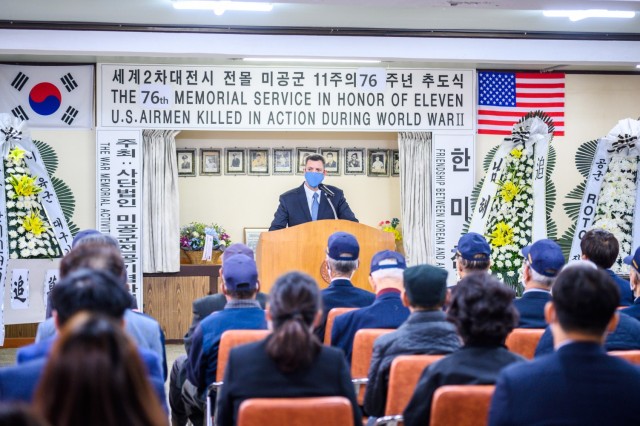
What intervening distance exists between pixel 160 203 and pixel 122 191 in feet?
1.36

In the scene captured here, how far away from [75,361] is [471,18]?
22.7 ft

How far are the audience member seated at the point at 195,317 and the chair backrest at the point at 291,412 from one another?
1699mm

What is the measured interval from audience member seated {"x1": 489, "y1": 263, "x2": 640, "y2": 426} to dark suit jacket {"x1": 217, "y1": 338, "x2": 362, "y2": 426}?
23.8 inches

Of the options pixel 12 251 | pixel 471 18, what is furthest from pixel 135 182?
pixel 471 18

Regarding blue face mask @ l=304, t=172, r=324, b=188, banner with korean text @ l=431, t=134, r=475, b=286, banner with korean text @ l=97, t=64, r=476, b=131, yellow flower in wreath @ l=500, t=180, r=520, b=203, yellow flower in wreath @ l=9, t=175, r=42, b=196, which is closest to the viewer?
blue face mask @ l=304, t=172, r=324, b=188

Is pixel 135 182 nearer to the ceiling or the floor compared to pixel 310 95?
nearer to the floor

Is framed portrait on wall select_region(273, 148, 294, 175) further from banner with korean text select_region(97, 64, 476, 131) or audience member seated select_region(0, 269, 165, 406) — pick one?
audience member seated select_region(0, 269, 165, 406)

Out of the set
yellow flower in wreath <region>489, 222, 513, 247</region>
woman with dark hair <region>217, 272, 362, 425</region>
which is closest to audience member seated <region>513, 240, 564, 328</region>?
woman with dark hair <region>217, 272, 362, 425</region>

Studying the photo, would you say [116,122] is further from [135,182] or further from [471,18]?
[471,18]

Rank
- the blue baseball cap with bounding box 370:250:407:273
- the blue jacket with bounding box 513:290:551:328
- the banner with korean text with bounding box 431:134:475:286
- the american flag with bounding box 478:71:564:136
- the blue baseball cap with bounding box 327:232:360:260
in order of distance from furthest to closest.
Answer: the american flag with bounding box 478:71:564:136, the banner with korean text with bounding box 431:134:475:286, the blue baseball cap with bounding box 327:232:360:260, the blue baseball cap with bounding box 370:250:407:273, the blue jacket with bounding box 513:290:551:328

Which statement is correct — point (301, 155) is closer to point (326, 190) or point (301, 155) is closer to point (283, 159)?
point (283, 159)

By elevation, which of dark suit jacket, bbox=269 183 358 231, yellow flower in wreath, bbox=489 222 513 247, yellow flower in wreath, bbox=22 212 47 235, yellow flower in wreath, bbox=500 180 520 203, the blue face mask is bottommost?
yellow flower in wreath, bbox=489 222 513 247

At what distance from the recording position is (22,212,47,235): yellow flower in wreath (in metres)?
8.23

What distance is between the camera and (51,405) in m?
1.49
